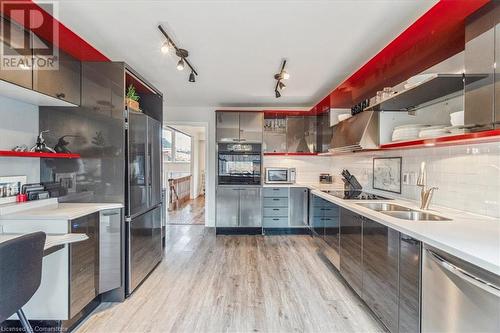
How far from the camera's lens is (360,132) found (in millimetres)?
2715

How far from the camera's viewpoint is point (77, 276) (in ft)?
6.15

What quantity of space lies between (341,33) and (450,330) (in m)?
2.30

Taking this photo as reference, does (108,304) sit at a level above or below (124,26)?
below

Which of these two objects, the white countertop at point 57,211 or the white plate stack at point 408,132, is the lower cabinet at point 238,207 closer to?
the white countertop at point 57,211

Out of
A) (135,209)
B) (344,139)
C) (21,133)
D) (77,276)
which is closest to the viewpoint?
(77,276)

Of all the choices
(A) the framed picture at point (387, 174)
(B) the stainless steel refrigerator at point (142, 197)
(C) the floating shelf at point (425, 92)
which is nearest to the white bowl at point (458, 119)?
(C) the floating shelf at point (425, 92)

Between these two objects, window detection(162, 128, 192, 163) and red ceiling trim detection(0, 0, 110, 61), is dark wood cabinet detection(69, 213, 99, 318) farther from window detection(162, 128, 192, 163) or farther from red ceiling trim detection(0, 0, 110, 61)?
window detection(162, 128, 192, 163)

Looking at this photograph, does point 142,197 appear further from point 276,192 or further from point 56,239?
point 276,192

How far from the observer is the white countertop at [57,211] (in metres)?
1.77

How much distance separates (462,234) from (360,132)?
157 cm

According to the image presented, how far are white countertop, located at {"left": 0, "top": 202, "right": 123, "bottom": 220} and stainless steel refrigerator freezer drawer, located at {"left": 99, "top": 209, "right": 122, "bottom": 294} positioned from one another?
3.3 inches

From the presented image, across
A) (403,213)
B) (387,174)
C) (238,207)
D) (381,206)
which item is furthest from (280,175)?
(403,213)

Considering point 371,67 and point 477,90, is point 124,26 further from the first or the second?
point 477,90

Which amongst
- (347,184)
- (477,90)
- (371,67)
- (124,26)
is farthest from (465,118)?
(124,26)
